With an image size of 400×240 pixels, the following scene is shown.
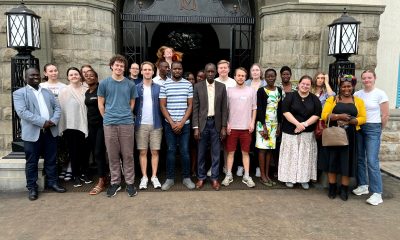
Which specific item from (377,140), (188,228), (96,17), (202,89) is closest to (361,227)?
(377,140)

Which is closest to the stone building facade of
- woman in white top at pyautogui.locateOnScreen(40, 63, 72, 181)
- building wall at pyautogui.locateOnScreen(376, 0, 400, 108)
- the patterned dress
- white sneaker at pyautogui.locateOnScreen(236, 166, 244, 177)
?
building wall at pyautogui.locateOnScreen(376, 0, 400, 108)

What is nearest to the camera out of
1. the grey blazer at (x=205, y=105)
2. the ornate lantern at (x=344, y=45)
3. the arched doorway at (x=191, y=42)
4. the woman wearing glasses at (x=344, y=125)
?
the woman wearing glasses at (x=344, y=125)

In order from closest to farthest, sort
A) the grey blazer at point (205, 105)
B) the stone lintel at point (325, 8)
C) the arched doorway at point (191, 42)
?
the grey blazer at point (205, 105) → the stone lintel at point (325, 8) → the arched doorway at point (191, 42)

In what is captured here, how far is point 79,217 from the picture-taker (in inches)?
157

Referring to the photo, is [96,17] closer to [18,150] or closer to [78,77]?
[78,77]

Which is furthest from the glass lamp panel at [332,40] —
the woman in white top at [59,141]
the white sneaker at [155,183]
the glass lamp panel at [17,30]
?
the glass lamp panel at [17,30]

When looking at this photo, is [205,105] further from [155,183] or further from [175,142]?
[155,183]

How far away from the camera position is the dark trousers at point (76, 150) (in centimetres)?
512

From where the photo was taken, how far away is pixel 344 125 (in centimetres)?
457

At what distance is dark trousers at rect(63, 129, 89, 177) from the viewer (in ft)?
16.8

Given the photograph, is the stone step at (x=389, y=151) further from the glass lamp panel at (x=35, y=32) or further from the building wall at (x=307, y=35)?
the glass lamp panel at (x=35, y=32)

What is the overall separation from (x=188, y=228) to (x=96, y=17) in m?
4.70

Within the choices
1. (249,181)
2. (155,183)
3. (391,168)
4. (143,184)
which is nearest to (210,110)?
(249,181)

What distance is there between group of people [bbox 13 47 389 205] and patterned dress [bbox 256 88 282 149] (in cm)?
2
